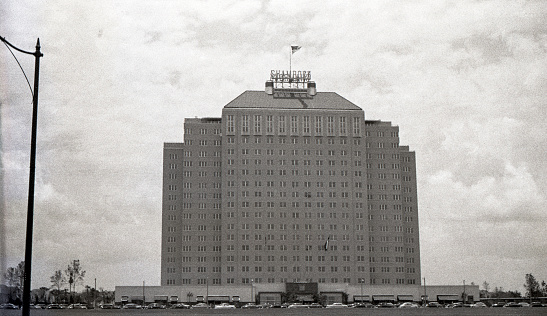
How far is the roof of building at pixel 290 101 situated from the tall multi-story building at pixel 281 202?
58 centimetres

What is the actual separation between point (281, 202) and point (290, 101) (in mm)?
26847

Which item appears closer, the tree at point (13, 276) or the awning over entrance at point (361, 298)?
the tree at point (13, 276)

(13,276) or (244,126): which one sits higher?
(244,126)

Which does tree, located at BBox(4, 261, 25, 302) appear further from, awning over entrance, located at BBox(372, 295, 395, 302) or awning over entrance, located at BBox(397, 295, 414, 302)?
awning over entrance, located at BBox(397, 295, 414, 302)

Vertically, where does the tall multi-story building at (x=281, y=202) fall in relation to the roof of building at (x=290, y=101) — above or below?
below

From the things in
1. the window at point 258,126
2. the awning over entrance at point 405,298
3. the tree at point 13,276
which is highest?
the window at point 258,126

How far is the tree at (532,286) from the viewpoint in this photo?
165m

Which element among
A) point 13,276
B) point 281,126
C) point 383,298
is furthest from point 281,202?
point 13,276

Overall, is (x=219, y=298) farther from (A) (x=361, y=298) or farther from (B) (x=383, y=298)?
(B) (x=383, y=298)

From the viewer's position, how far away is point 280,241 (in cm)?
18338

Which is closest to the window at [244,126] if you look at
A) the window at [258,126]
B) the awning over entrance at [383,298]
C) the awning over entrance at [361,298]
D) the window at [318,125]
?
the window at [258,126]

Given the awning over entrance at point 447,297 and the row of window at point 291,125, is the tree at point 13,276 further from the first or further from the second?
the awning over entrance at point 447,297

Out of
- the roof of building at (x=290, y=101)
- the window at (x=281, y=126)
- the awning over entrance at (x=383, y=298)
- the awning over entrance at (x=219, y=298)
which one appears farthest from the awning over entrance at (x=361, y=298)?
the roof of building at (x=290, y=101)

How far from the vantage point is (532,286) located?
169m
